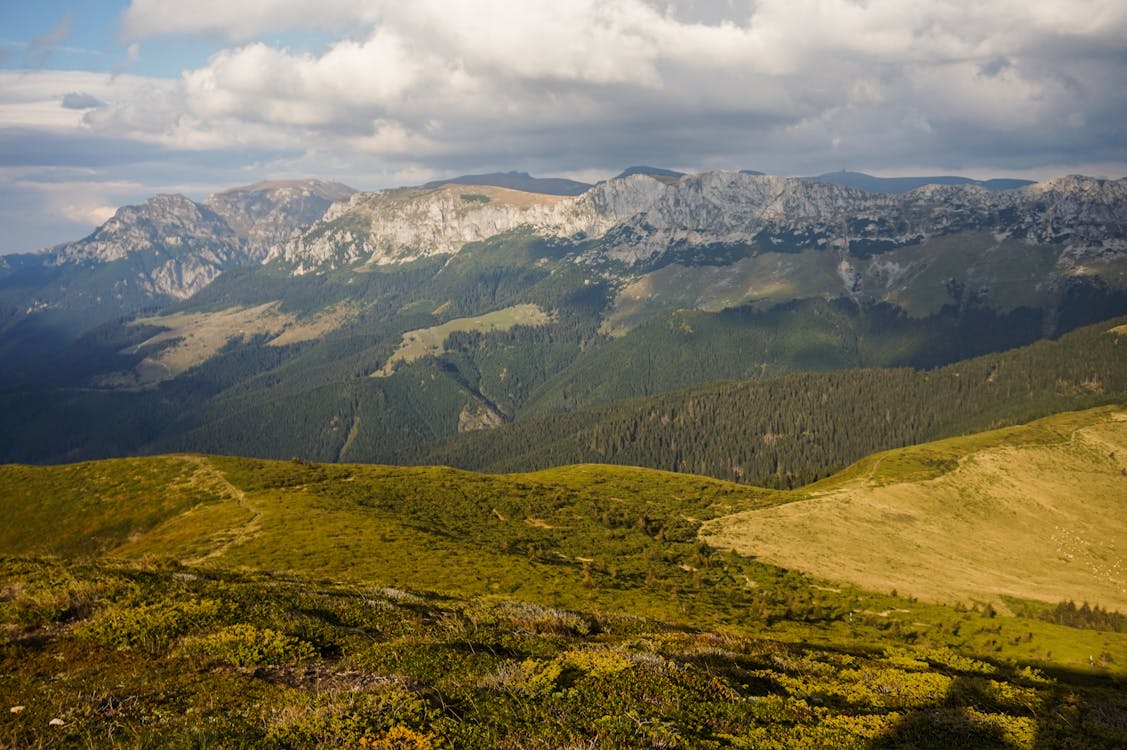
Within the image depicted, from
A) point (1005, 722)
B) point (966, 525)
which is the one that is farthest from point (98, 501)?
point (966, 525)

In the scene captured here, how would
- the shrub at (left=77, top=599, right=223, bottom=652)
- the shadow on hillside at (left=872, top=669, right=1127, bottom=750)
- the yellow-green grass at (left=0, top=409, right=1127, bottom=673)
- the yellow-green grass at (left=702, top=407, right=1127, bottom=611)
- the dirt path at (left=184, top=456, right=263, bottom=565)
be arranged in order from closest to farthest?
the shadow on hillside at (left=872, top=669, right=1127, bottom=750), the shrub at (left=77, top=599, right=223, bottom=652), the yellow-green grass at (left=0, top=409, right=1127, bottom=673), the dirt path at (left=184, top=456, right=263, bottom=565), the yellow-green grass at (left=702, top=407, right=1127, bottom=611)

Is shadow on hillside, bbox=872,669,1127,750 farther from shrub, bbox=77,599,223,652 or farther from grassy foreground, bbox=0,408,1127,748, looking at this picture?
shrub, bbox=77,599,223,652

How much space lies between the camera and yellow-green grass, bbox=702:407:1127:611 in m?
90.7

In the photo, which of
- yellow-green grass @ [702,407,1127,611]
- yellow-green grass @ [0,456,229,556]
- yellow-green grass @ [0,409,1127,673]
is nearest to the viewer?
yellow-green grass @ [0,409,1127,673]

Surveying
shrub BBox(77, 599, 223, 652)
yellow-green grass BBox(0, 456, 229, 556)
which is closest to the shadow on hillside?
shrub BBox(77, 599, 223, 652)

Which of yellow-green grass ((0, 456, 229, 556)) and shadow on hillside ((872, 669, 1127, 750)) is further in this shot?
yellow-green grass ((0, 456, 229, 556))

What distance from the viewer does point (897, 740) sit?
18.8 metres

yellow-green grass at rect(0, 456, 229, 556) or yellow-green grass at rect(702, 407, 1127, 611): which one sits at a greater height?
yellow-green grass at rect(0, 456, 229, 556)

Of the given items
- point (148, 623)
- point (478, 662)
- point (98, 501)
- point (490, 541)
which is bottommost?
point (490, 541)

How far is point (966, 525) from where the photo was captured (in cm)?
12088

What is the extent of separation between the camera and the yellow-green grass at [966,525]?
298 feet

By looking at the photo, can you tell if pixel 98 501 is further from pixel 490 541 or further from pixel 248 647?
pixel 248 647

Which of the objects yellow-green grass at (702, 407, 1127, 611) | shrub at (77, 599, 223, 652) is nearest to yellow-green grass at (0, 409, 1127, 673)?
yellow-green grass at (702, 407, 1127, 611)

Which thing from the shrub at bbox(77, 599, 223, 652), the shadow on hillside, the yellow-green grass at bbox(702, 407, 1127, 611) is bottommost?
the yellow-green grass at bbox(702, 407, 1127, 611)
